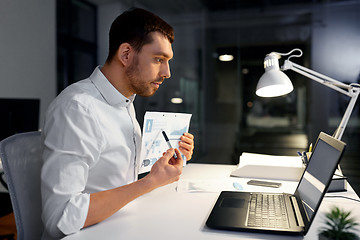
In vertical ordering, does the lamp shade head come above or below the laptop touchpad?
above

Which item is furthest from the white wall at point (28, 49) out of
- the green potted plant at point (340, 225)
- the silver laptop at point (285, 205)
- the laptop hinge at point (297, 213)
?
the green potted plant at point (340, 225)

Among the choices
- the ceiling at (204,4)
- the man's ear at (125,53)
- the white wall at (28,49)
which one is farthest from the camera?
the ceiling at (204,4)

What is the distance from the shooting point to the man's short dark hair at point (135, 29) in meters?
1.21

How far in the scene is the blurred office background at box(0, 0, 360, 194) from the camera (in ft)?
10.7

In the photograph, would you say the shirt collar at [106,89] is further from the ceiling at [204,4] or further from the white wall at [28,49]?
the ceiling at [204,4]

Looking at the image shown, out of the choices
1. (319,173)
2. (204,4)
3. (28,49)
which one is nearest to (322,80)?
(319,173)

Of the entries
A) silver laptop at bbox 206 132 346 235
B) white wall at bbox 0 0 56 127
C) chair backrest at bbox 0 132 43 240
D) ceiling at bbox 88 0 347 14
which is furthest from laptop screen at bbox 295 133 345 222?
white wall at bbox 0 0 56 127

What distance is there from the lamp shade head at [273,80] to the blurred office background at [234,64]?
1905 mm

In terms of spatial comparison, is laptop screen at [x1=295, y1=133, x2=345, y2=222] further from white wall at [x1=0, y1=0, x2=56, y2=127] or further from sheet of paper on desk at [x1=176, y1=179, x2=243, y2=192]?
white wall at [x1=0, y1=0, x2=56, y2=127]

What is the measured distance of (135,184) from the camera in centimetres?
100

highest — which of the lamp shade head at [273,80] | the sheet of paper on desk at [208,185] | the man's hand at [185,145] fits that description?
the lamp shade head at [273,80]

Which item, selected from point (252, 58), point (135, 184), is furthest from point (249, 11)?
point (135, 184)

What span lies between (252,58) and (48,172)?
2.90 m

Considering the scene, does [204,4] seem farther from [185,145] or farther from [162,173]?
[162,173]
